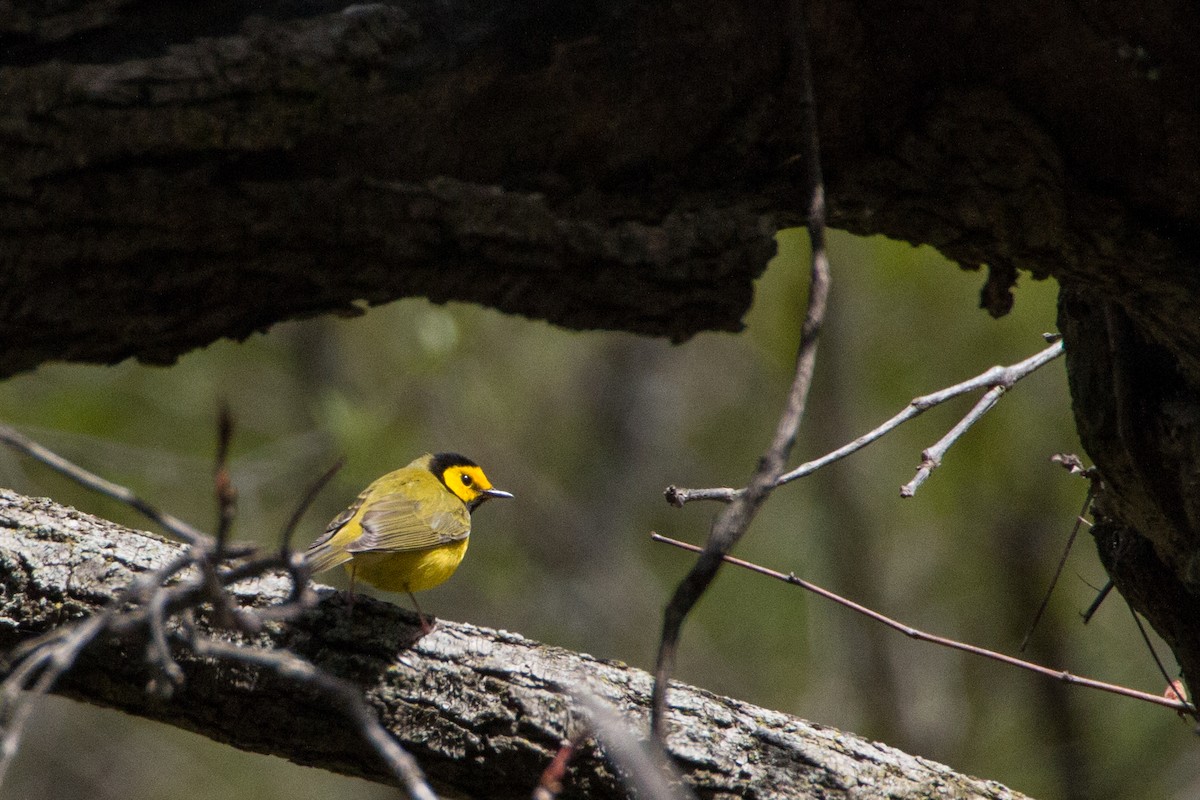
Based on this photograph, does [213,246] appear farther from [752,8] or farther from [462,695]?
[462,695]

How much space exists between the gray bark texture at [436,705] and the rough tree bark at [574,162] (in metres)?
0.92

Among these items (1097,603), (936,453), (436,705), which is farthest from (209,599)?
(1097,603)

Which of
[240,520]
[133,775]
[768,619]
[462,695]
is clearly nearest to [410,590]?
[462,695]

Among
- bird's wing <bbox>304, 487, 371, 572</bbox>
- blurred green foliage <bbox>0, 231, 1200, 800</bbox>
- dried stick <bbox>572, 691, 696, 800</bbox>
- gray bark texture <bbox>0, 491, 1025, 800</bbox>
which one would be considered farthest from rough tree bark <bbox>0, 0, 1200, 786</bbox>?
blurred green foliage <bbox>0, 231, 1200, 800</bbox>

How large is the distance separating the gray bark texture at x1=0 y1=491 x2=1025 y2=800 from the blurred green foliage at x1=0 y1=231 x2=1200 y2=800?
Result: 4.02 m

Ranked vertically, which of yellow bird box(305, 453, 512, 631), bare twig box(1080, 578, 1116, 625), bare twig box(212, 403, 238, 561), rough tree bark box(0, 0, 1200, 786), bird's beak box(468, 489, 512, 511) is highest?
rough tree bark box(0, 0, 1200, 786)

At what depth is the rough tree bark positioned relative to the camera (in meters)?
1.63

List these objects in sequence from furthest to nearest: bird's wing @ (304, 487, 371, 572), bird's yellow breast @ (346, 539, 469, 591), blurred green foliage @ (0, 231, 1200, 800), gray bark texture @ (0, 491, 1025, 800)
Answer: blurred green foliage @ (0, 231, 1200, 800), bird's yellow breast @ (346, 539, 469, 591), bird's wing @ (304, 487, 371, 572), gray bark texture @ (0, 491, 1025, 800)

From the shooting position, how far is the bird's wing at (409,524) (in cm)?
397

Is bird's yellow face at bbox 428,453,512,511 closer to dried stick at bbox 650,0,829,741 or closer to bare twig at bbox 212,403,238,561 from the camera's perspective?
dried stick at bbox 650,0,829,741

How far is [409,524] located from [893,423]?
2.21 m

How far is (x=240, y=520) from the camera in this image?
869 centimetres

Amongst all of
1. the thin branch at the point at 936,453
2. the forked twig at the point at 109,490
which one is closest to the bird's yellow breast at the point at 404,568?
the thin branch at the point at 936,453

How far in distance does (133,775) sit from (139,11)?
36.5 feet
